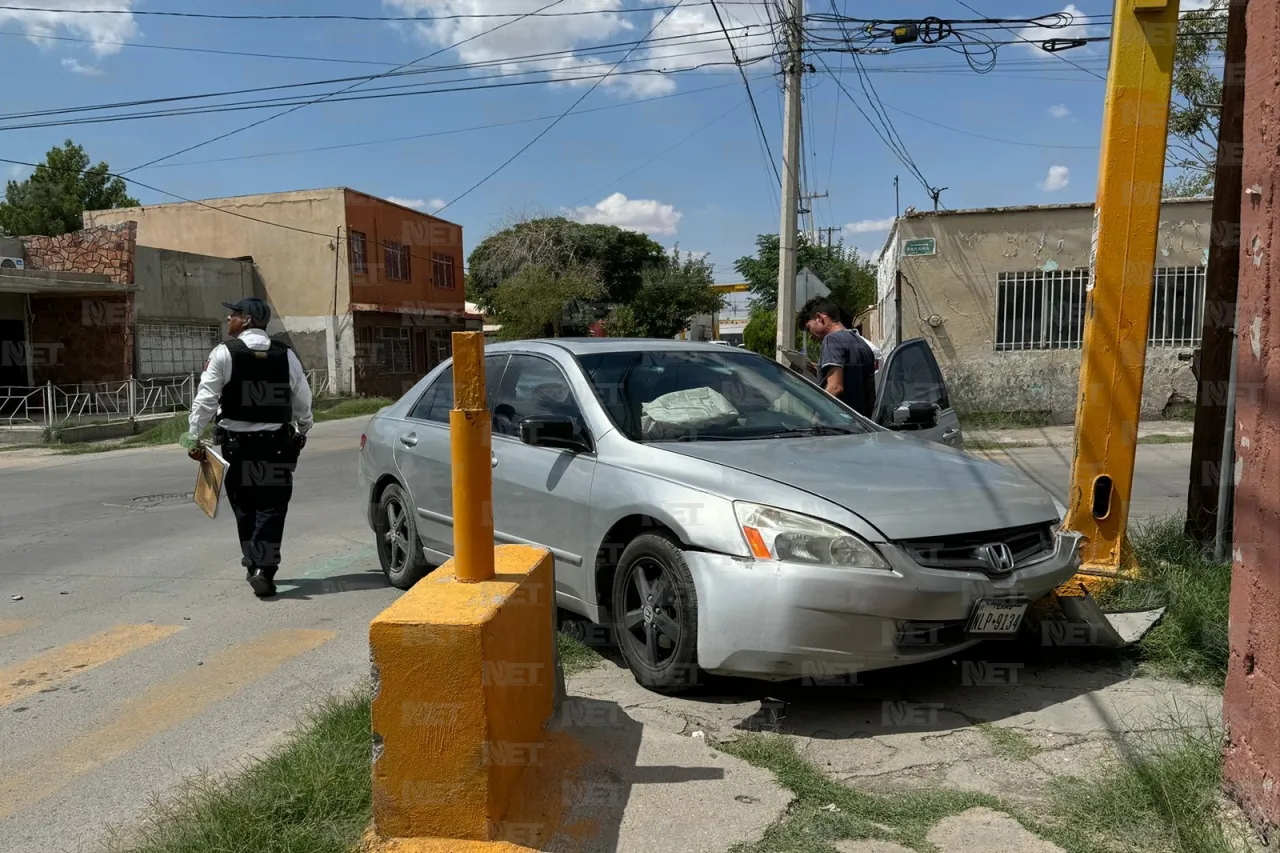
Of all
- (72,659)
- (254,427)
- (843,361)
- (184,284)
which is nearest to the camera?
(72,659)

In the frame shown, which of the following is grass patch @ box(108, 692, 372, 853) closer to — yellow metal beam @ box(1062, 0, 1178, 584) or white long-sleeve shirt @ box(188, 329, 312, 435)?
white long-sleeve shirt @ box(188, 329, 312, 435)

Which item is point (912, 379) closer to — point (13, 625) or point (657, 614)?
point (657, 614)

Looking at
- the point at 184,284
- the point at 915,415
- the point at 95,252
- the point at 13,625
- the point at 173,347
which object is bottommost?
the point at 13,625

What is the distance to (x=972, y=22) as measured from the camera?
13883 mm

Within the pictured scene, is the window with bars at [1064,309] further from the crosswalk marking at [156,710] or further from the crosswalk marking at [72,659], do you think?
the crosswalk marking at [72,659]

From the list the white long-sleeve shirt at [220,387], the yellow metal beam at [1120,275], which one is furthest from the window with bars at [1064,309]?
the white long-sleeve shirt at [220,387]

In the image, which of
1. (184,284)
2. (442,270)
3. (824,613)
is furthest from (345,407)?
(824,613)

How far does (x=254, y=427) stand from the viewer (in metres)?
5.80

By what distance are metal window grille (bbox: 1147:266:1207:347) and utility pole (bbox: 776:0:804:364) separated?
551cm

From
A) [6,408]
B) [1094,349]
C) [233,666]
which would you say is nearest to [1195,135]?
[1094,349]

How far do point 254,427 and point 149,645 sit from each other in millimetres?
1375

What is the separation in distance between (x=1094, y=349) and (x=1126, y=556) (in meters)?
1.13

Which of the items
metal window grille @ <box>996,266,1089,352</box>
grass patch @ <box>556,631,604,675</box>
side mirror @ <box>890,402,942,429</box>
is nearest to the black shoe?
grass patch @ <box>556,631,604,675</box>

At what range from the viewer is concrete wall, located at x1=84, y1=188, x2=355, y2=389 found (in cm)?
2933
